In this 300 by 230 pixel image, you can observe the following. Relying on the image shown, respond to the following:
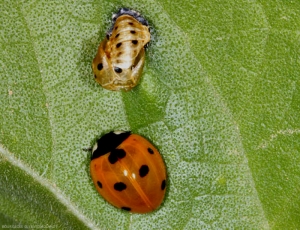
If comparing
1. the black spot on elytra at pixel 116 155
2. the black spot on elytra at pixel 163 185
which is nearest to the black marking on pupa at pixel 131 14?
the black spot on elytra at pixel 116 155

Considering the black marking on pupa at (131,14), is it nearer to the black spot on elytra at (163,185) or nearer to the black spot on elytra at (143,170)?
the black spot on elytra at (143,170)

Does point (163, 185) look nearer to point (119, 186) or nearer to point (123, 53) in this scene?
point (119, 186)

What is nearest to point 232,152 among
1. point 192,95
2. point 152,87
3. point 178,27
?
point 192,95

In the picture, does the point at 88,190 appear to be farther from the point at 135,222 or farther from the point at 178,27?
the point at 178,27

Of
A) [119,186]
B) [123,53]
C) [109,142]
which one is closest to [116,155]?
[109,142]

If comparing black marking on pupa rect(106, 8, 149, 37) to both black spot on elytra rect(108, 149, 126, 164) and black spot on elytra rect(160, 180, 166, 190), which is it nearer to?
black spot on elytra rect(108, 149, 126, 164)
